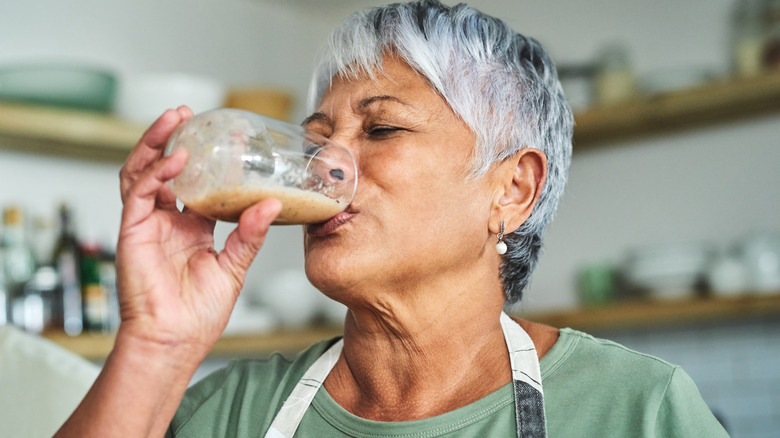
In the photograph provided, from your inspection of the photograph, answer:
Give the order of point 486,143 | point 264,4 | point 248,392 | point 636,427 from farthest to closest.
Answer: point 264,4 → point 248,392 → point 486,143 → point 636,427

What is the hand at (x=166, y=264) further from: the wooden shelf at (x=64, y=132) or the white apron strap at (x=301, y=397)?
the wooden shelf at (x=64, y=132)

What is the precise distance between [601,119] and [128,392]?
241 centimetres

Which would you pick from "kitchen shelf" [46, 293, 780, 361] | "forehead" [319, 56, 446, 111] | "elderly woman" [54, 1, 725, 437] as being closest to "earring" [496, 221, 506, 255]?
"elderly woman" [54, 1, 725, 437]

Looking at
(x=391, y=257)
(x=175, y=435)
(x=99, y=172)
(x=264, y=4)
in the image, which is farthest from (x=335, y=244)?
(x=264, y=4)

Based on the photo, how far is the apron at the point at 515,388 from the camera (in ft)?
4.05

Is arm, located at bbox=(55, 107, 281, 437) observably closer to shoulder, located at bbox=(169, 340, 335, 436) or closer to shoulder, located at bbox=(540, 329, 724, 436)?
shoulder, located at bbox=(169, 340, 335, 436)

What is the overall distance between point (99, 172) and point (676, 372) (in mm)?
2478

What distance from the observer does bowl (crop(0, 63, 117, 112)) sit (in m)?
2.61

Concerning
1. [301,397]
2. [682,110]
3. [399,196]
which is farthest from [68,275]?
[682,110]

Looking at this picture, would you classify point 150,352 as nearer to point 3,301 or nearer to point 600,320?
point 3,301

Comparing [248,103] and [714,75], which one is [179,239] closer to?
[248,103]

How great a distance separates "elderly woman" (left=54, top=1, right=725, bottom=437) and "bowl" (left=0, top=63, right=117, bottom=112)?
4.76 ft

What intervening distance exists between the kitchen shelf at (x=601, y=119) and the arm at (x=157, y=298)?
63.7 inches

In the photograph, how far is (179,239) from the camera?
47.4 inches
